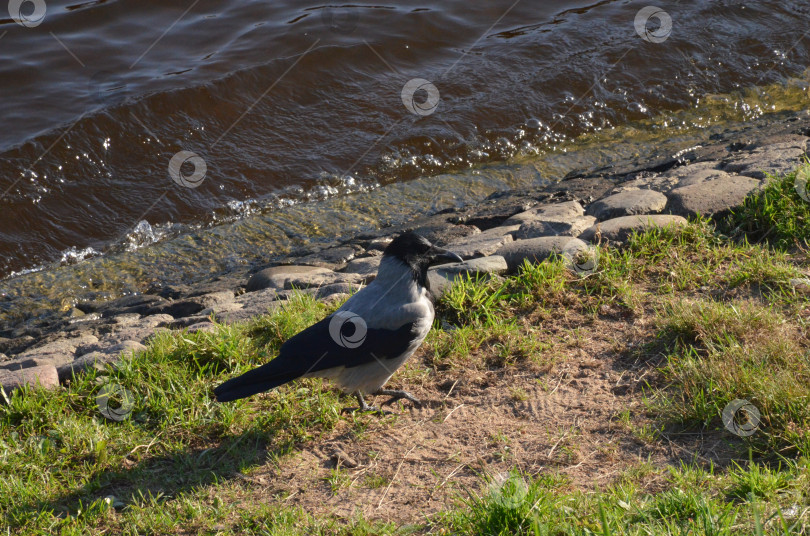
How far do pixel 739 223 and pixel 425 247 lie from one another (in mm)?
2520

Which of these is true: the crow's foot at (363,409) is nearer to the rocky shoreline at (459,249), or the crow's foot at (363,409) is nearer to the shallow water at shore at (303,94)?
the rocky shoreline at (459,249)

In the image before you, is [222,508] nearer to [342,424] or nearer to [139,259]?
[342,424]

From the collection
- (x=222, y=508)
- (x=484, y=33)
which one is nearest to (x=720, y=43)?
(x=484, y=33)

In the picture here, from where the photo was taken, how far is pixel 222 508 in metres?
3.37

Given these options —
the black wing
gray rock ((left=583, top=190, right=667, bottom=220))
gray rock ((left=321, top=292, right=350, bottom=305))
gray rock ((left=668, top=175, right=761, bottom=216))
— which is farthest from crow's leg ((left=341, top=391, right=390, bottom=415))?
gray rock ((left=668, top=175, right=761, bottom=216))

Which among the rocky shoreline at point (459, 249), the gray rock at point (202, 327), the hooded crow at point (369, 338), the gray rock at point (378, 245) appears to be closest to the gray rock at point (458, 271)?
the rocky shoreline at point (459, 249)

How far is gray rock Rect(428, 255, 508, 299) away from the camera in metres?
4.87

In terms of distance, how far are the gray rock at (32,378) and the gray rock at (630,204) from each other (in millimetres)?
4042

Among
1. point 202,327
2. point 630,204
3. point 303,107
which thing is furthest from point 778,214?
point 303,107

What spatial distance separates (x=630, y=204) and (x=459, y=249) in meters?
1.38

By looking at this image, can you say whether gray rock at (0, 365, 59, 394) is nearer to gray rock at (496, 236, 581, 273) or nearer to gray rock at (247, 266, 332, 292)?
gray rock at (247, 266, 332, 292)

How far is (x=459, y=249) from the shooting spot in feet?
18.5

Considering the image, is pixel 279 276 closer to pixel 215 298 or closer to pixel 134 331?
pixel 215 298

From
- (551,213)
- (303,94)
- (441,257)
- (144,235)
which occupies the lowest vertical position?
(551,213)
